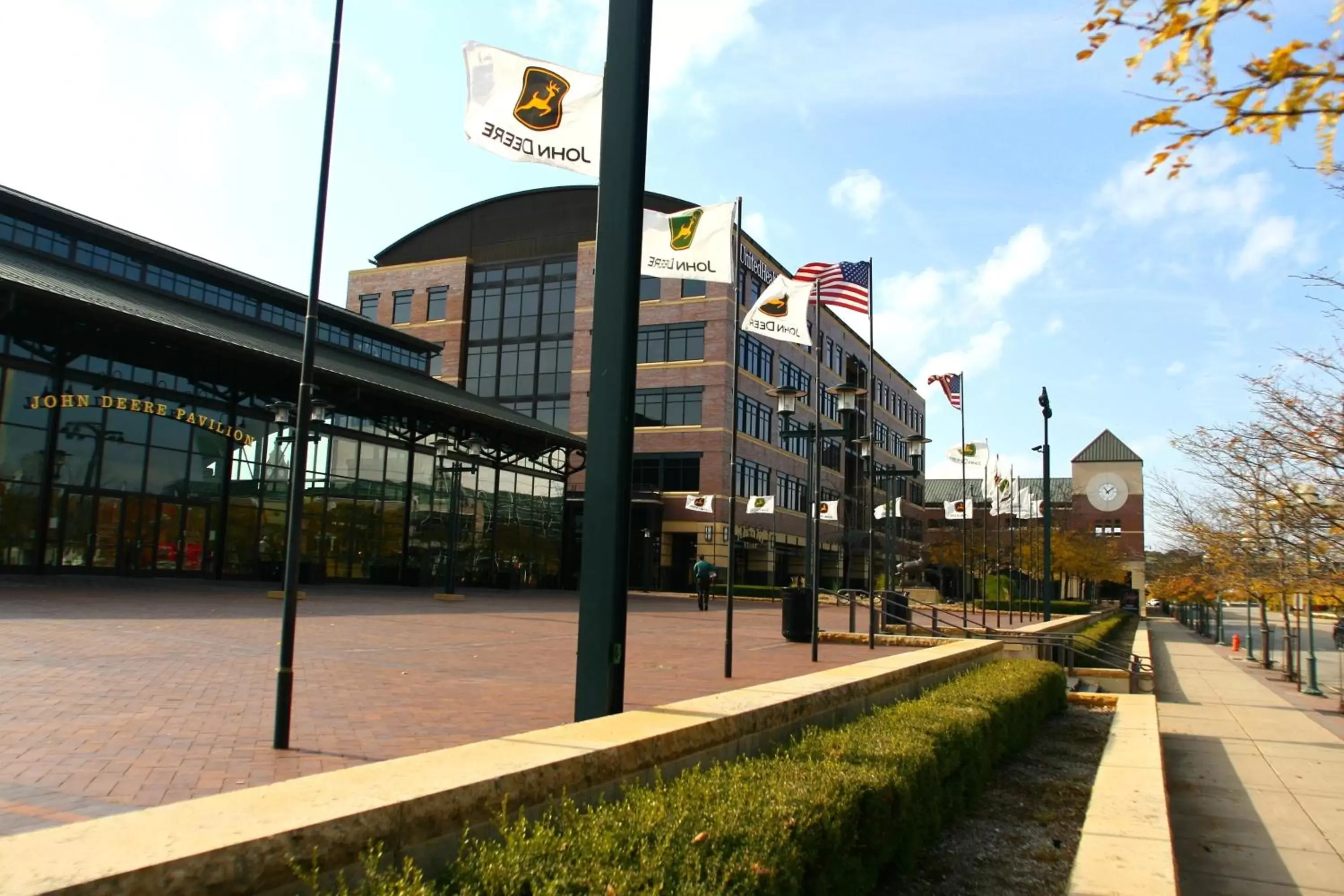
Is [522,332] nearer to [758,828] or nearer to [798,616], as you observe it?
[798,616]

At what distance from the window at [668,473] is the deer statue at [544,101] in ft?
150

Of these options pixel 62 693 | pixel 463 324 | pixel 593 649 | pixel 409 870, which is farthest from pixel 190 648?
pixel 463 324

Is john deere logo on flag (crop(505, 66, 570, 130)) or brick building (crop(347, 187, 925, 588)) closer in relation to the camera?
john deere logo on flag (crop(505, 66, 570, 130))

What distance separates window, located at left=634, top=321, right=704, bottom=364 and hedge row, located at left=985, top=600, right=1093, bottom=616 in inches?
795

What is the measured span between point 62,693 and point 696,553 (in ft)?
151

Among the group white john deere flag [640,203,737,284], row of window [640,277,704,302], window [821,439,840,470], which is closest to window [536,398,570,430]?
row of window [640,277,704,302]

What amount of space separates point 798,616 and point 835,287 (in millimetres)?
6501

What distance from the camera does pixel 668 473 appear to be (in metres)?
54.4

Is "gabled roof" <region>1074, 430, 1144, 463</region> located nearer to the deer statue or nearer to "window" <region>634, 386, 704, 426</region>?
"window" <region>634, 386, 704, 426</region>

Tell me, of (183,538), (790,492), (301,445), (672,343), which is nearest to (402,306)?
(672,343)

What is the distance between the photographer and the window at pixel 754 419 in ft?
182

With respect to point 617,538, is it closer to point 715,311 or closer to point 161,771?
point 161,771

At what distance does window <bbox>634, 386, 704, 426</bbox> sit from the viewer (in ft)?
177

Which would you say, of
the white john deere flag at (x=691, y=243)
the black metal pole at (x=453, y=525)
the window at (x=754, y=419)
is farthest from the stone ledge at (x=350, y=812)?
the window at (x=754, y=419)
